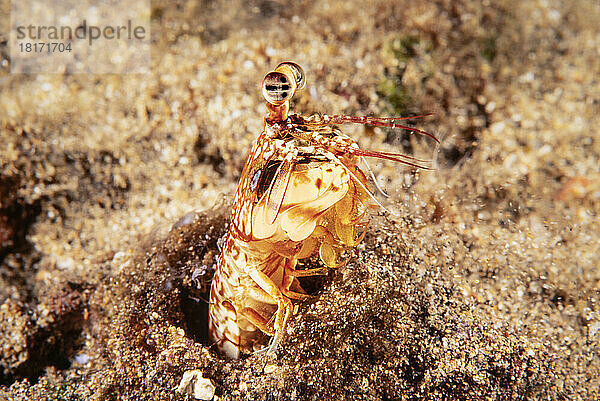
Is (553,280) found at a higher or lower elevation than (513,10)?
lower

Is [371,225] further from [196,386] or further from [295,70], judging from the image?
[196,386]

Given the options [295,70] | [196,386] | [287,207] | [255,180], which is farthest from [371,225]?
[196,386]

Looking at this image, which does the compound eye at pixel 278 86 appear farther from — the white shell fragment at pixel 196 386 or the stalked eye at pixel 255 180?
the white shell fragment at pixel 196 386

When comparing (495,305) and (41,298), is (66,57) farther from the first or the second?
(495,305)

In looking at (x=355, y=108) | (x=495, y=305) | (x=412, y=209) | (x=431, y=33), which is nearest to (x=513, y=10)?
(x=431, y=33)

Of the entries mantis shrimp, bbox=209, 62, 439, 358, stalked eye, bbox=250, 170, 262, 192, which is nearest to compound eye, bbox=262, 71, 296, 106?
mantis shrimp, bbox=209, 62, 439, 358

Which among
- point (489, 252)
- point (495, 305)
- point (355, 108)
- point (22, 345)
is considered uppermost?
point (355, 108)

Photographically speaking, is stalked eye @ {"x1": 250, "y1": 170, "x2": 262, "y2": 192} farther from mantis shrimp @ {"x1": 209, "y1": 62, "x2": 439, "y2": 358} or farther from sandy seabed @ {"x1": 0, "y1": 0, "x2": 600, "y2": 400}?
sandy seabed @ {"x1": 0, "y1": 0, "x2": 600, "y2": 400}
